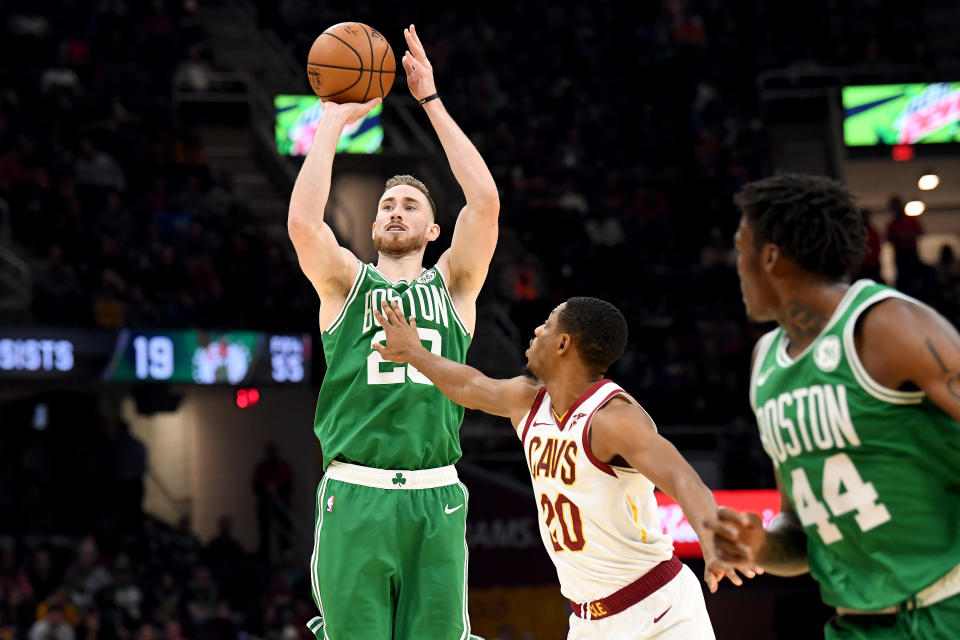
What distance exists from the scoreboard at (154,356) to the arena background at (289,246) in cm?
3

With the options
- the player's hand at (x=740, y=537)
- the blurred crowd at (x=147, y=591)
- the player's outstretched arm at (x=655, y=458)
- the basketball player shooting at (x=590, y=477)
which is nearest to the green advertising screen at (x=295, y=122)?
the blurred crowd at (x=147, y=591)

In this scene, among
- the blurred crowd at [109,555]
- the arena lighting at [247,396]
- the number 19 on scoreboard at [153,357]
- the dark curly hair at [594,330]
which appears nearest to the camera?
the dark curly hair at [594,330]

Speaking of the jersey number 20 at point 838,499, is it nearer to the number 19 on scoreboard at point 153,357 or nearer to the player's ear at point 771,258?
the player's ear at point 771,258

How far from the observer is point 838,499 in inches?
119

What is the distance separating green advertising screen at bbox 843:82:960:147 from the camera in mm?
17641

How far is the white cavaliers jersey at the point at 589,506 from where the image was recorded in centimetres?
434

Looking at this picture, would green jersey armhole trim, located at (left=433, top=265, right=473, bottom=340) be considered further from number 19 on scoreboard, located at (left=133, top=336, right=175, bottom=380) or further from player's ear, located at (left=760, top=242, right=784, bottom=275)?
number 19 on scoreboard, located at (left=133, top=336, right=175, bottom=380)

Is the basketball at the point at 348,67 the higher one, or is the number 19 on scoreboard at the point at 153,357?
the basketball at the point at 348,67

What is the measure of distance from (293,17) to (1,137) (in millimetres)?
6345

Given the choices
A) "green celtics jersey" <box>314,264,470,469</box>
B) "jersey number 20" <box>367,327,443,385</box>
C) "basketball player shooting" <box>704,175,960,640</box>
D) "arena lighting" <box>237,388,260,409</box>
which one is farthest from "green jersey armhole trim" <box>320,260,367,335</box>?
"arena lighting" <box>237,388,260,409</box>

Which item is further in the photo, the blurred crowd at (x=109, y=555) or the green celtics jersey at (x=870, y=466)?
the blurred crowd at (x=109, y=555)

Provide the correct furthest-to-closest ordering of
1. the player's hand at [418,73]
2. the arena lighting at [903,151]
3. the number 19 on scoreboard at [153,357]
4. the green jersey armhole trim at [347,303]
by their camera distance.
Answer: the arena lighting at [903,151] < the number 19 on scoreboard at [153,357] < the player's hand at [418,73] < the green jersey armhole trim at [347,303]

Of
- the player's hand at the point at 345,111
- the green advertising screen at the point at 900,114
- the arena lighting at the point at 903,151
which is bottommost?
the player's hand at the point at 345,111

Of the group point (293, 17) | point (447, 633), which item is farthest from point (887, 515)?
point (293, 17)
